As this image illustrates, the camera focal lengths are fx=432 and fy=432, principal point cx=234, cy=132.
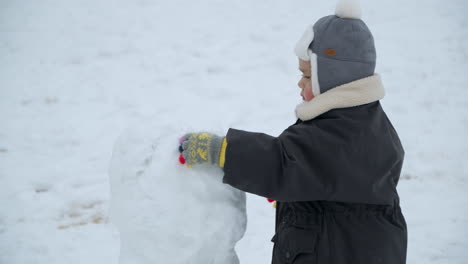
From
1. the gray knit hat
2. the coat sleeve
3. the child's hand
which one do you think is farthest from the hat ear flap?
the child's hand

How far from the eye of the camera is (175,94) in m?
4.21

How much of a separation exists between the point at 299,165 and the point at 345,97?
0.88ft

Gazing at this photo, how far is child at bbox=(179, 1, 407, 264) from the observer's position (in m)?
1.33

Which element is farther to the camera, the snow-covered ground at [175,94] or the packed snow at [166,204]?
the snow-covered ground at [175,94]

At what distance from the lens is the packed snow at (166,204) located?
4.82 feet

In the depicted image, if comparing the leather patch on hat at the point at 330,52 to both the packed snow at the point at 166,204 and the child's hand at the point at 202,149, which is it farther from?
the packed snow at the point at 166,204

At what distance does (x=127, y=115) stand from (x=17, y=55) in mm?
1705

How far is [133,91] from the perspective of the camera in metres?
4.25

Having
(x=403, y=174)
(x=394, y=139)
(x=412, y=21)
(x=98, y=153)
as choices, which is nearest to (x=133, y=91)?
(x=98, y=153)

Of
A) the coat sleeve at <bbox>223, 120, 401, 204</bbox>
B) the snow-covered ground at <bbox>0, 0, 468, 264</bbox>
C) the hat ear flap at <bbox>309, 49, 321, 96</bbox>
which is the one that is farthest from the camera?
the snow-covered ground at <bbox>0, 0, 468, 264</bbox>

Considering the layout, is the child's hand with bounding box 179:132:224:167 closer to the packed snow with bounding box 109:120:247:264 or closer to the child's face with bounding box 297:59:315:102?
the packed snow with bounding box 109:120:247:264

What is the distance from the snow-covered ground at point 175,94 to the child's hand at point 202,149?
1566mm

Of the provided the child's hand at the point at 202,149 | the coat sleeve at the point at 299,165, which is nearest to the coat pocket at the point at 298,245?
the coat sleeve at the point at 299,165

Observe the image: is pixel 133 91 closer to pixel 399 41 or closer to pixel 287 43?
pixel 287 43
